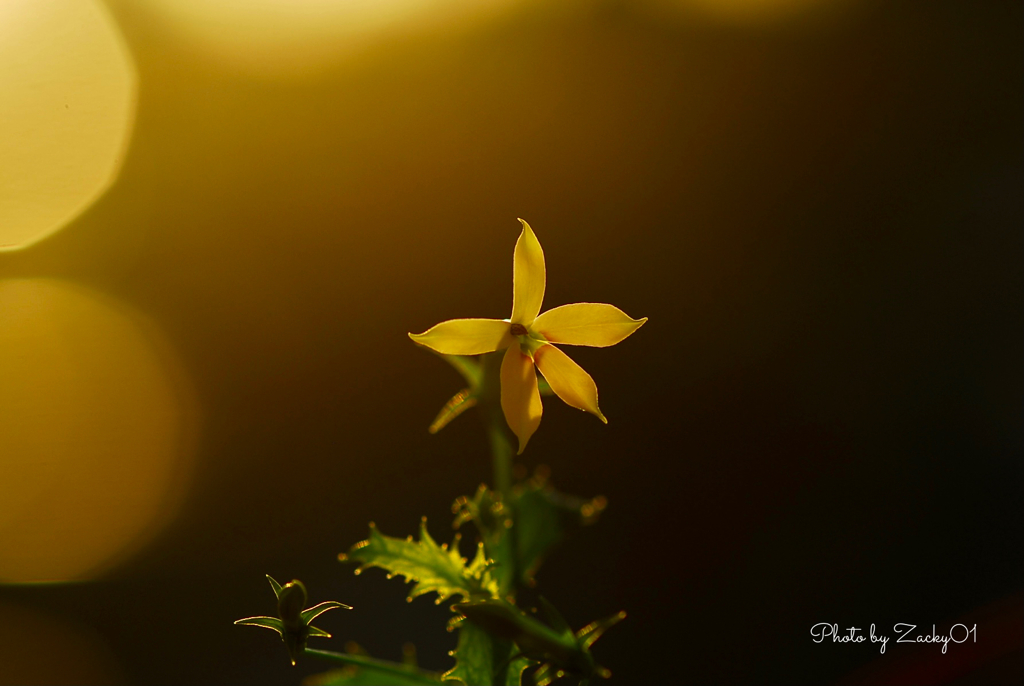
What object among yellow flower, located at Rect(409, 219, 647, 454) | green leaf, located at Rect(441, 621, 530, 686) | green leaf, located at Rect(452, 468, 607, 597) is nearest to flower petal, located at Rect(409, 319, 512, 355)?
yellow flower, located at Rect(409, 219, 647, 454)

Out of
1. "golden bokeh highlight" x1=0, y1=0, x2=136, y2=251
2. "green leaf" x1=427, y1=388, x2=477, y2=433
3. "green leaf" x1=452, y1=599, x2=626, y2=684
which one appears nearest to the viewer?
"green leaf" x1=452, y1=599, x2=626, y2=684

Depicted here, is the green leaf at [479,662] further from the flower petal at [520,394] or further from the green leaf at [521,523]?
the flower petal at [520,394]

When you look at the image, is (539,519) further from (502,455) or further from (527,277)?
(527,277)

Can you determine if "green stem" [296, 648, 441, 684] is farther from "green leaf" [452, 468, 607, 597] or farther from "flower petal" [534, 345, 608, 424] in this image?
"flower petal" [534, 345, 608, 424]

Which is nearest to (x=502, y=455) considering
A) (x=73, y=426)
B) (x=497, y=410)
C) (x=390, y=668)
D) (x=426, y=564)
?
(x=497, y=410)

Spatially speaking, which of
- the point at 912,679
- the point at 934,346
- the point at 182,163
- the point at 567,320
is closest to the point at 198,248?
the point at 182,163

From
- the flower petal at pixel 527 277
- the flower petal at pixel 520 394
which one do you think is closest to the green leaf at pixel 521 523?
the flower petal at pixel 520 394

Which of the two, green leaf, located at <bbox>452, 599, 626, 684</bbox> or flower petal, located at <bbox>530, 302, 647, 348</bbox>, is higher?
flower petal, located at <bbox>530, 302, 647, 348</bbox>
